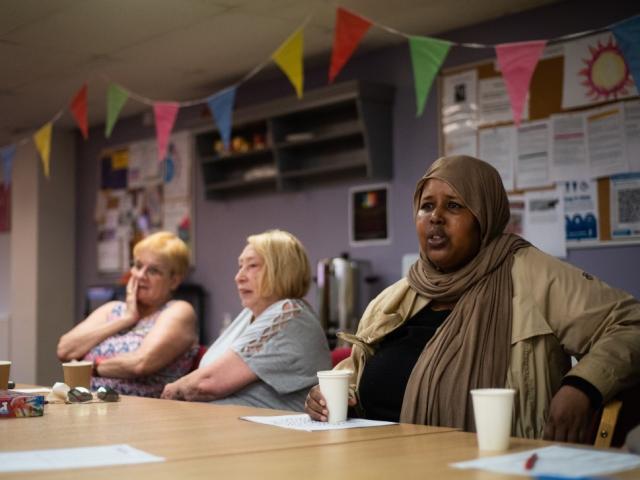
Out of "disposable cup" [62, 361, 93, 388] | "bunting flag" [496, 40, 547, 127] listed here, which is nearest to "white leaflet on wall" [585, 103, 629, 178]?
"bunting flag" [496, 40, 547, 127]

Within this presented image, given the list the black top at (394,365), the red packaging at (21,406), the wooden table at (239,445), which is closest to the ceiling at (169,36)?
the black top at (394,365)

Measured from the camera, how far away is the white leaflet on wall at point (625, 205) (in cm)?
400

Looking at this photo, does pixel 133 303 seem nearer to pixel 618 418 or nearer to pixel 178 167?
pixel 618 418

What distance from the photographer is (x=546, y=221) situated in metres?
4.34

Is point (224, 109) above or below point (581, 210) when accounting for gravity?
above

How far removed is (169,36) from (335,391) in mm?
3258

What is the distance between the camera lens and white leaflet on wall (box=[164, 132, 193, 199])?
6.42 meters

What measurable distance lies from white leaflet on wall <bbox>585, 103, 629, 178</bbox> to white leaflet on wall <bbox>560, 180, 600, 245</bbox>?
0.08 meters

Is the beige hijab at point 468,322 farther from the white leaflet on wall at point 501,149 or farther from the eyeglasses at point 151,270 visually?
the white leaflet on wall at point 501,149

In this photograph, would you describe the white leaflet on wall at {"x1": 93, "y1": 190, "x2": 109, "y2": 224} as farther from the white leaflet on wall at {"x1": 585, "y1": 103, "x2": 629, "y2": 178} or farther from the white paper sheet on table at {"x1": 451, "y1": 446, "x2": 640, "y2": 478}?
the white paper sheet on table at {"x1": 451, "y1": 446, "x2": 640, "y2": 478}

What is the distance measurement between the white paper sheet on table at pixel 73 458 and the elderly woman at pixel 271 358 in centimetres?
108

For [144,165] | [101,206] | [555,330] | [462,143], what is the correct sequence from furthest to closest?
[101,206], [144,165], [462,143], [555,330]

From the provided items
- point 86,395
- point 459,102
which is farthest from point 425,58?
point 86,395

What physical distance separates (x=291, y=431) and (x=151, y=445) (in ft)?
0.98
